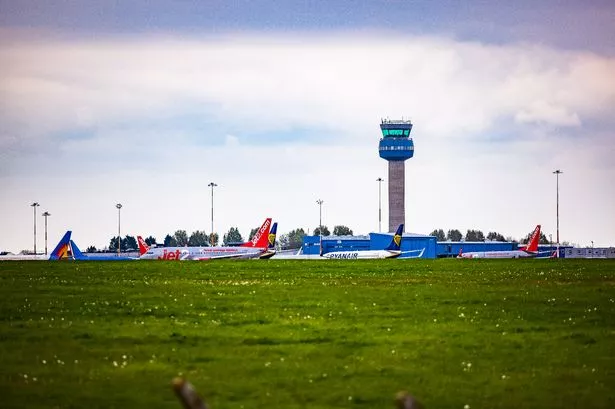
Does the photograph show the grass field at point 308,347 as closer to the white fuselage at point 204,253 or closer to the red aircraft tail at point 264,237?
the white fuselage at point 204,253

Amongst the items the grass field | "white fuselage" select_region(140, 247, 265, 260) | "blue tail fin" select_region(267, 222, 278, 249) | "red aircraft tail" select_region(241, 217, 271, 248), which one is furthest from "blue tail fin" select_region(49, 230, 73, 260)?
the grass field

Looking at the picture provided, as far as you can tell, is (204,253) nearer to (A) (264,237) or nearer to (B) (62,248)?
(A) (264,237)

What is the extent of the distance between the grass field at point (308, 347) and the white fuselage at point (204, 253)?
10627 cm

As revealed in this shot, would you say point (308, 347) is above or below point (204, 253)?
below


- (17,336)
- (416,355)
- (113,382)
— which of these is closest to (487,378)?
(416,355)

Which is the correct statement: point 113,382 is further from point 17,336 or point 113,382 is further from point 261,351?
point 17,336

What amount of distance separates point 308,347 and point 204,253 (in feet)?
430

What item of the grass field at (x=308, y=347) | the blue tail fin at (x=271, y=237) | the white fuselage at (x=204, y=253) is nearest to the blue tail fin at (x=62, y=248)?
the white fuselage at (x=204, y=253)

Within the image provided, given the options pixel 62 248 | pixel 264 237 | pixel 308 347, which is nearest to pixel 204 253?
pixel 264 237

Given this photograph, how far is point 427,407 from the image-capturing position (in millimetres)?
22922

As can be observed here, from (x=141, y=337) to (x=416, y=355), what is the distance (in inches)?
330

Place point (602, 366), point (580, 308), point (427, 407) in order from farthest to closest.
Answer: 1. point (580, 308)
2. point (602, 366)
3. point (427, 407)

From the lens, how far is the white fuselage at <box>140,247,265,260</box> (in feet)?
523

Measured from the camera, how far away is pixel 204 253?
529 feet
